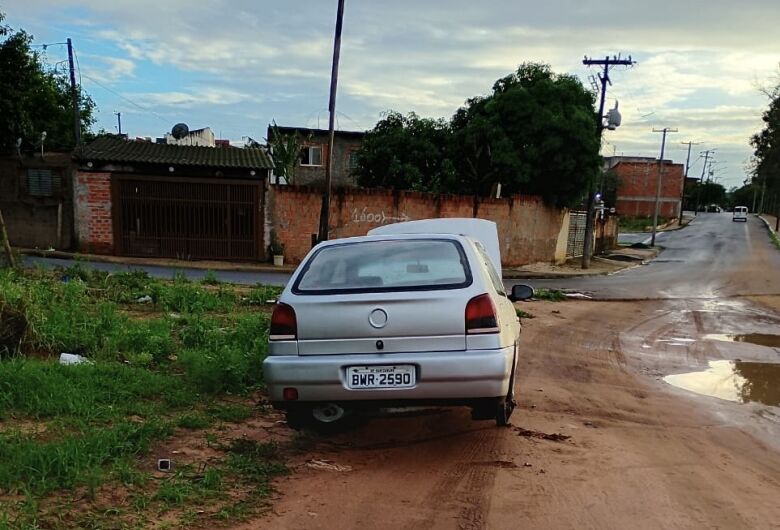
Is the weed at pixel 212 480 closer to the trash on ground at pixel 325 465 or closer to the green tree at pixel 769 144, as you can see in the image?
the trash on ground at pixel 325 465

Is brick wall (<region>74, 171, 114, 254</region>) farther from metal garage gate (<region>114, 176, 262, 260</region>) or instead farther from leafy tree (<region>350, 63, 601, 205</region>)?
leafy tree (<region>350, 63, 601, 205</region>)

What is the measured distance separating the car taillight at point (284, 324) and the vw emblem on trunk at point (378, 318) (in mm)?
534

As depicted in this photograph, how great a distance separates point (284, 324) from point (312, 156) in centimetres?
3734

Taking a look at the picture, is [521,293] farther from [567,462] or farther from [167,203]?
[167,203]

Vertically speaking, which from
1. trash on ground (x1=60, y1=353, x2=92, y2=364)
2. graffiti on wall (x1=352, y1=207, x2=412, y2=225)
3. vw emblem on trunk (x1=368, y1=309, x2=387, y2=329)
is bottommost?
trash on ground (x1=60, y1=353, x2=92, y2=364)

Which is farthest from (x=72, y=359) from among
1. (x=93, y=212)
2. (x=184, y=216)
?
(x=93, y=212)

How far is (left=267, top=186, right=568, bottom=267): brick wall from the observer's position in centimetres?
2192

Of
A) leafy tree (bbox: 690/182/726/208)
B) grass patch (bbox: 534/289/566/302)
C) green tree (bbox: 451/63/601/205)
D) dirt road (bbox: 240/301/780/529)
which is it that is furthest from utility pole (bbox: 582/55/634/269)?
leafy tree (bbox: 690/182/726/208)

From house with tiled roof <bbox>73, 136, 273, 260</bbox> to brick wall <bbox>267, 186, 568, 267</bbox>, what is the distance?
0.99m

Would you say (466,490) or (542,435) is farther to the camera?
(542,435)

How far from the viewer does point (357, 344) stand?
13.8 feet

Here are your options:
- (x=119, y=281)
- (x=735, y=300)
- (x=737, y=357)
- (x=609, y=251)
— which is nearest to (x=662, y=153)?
(x=609, y=251)

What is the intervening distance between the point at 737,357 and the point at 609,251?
32.6 meters

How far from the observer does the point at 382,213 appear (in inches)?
910
